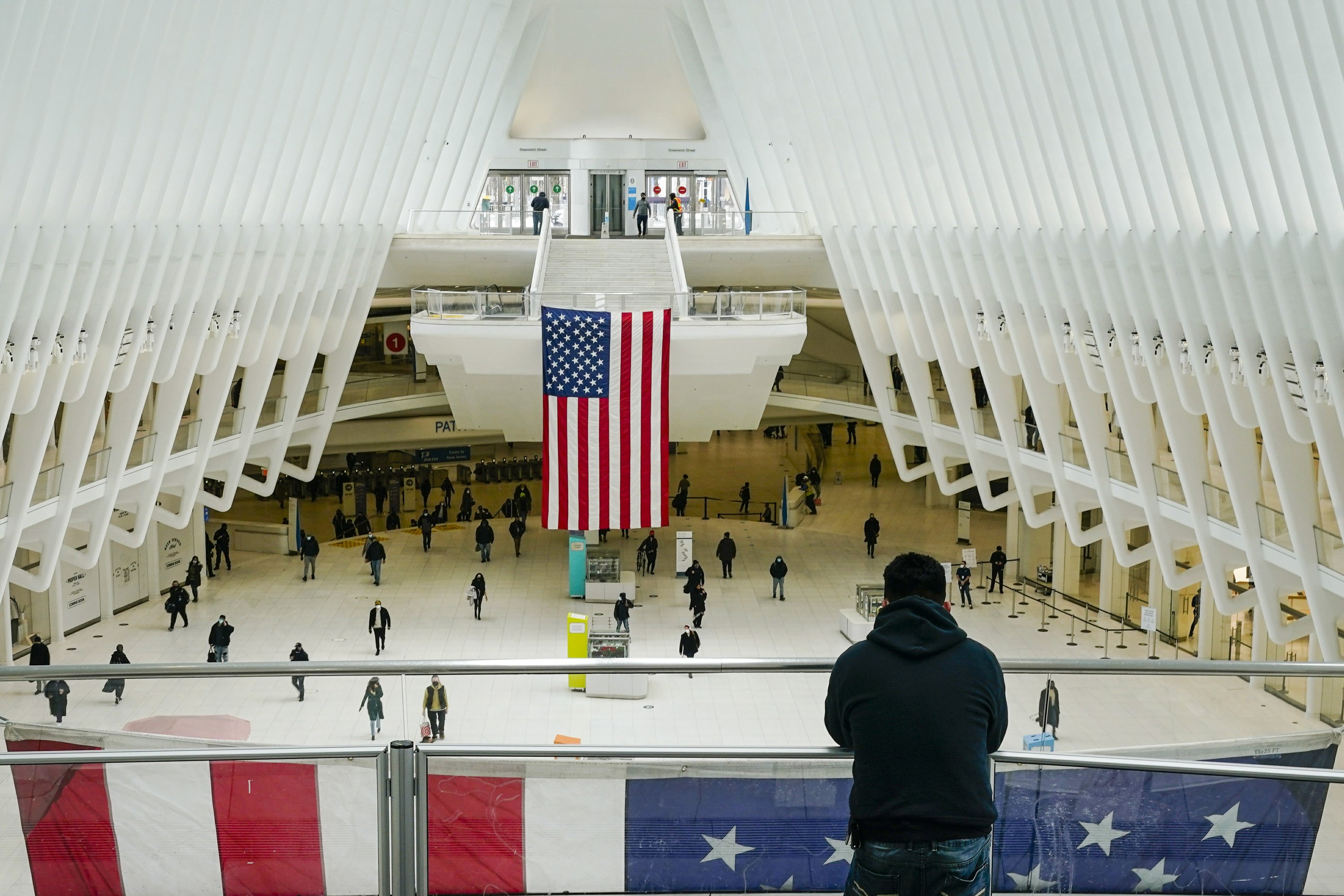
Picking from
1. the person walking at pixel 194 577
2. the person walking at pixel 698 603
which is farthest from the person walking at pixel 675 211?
the person walking at pixel 194 577

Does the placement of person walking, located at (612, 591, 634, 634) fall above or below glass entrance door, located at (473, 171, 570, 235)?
below

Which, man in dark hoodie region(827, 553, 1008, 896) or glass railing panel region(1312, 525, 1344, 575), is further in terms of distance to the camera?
glass railing panel region(1312, 525, 1344, 575)

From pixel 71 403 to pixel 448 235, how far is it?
11335mm

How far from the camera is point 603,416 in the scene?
22516mm

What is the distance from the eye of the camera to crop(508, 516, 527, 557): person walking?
1214 inches

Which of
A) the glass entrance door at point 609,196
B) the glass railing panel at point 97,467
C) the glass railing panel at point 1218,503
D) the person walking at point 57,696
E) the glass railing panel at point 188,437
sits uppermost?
the glass entrance door at point 609,196

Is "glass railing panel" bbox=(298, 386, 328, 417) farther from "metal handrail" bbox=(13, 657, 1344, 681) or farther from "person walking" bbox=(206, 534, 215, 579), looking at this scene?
"metal handrail" bbox=(13, 657, 1344, 681)

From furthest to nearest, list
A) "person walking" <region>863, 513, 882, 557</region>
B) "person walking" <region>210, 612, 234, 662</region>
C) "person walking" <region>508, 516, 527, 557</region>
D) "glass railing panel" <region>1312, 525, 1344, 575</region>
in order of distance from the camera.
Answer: "person walking" <region>508, 516, 527, 557</region> < "person walking" <region>863, 513, 882, 557</region> < "person walking" <region>210, 612, 234, 662</region> < "glass railing panel" <region>1312, 525, 1344, 575</region>

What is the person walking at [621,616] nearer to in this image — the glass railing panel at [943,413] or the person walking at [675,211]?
the glass railing panel at [943,413]

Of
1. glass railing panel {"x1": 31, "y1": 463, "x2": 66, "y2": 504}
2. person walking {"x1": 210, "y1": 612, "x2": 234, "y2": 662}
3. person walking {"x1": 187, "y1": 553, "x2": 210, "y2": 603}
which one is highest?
glass railing panel {"x1": 31, "y1": 463, "x2": 66, "y2": 504}

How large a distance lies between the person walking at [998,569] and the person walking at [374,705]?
960 inches

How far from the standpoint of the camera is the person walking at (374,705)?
4.23 metres

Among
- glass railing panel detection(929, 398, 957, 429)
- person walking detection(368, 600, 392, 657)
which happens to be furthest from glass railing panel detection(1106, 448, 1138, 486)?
person walking detection(368, 600, 392, 657)

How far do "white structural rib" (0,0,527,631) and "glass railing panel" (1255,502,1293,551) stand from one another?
14924 mm
